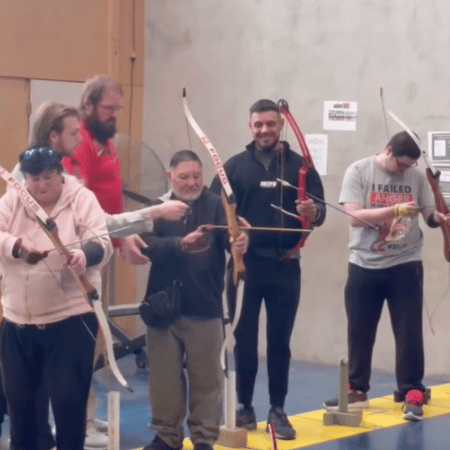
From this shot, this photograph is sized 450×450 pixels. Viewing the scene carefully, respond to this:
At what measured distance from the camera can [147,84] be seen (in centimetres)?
761

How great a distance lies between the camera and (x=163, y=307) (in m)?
3.89

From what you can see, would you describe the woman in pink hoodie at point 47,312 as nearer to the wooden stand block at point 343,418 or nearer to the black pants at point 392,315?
the wooden stand block at point 343,418

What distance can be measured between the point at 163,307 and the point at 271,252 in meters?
0.86

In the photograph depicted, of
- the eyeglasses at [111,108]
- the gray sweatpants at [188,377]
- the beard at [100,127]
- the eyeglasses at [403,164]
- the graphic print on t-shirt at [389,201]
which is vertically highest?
the eyeglasses at [111,108]

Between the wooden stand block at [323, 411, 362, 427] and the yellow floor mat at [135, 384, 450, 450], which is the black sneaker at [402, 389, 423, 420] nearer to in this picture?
the yellow floor mat at [135, 384, 450, 450]

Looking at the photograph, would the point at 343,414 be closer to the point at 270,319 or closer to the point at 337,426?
the point at 337,426

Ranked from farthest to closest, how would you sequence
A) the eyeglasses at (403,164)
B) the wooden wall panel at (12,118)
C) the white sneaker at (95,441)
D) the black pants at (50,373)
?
the wooden wall panel at (12,118), the eyeglasses at (403,164), the white sneaker at (95,441), the black pants at (50,373)

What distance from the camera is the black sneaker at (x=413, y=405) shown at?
5.04 meters

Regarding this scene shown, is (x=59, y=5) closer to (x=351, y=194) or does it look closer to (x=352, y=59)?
(x=352, y=59)

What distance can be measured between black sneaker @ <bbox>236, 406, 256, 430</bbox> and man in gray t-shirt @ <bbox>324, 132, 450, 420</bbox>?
24.4 inches

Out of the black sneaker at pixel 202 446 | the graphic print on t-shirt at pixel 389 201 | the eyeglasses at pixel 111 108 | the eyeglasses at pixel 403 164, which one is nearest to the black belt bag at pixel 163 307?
the black sneaker at pixel 202 446

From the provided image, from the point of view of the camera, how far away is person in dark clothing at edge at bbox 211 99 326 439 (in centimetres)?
457

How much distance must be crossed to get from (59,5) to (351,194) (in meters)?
2.89

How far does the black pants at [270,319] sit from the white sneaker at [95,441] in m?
0.72
